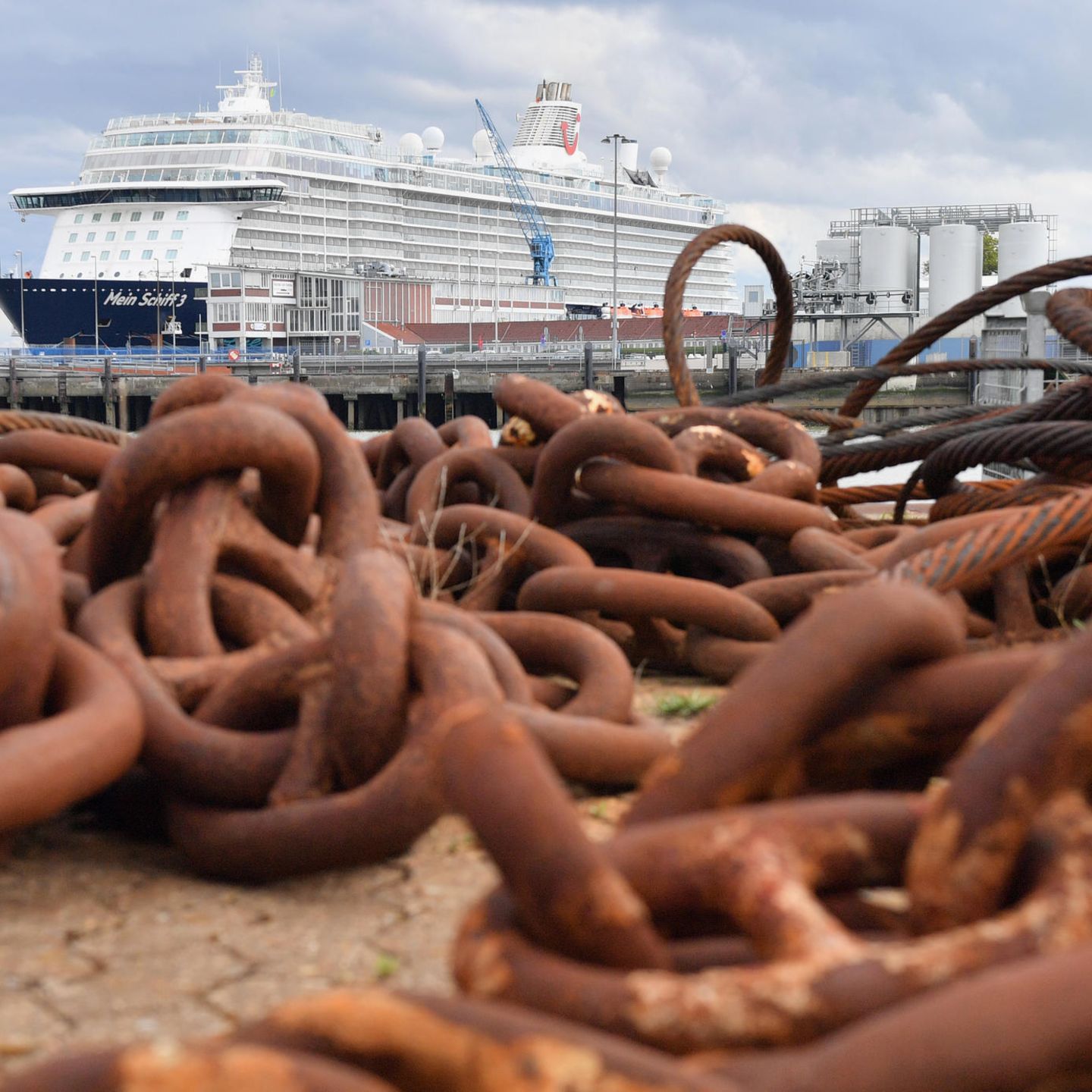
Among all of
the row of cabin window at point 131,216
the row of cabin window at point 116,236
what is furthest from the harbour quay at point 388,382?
the row of cabin window at point 131,216

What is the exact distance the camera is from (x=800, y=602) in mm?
3346

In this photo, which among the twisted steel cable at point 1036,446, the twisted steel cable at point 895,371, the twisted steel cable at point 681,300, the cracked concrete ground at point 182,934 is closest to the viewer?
the cracked concrete ground at point 182,934

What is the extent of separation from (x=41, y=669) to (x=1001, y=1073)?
1.47 metres

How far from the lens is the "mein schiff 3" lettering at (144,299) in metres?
54.0

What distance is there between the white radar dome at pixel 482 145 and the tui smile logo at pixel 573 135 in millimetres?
4214

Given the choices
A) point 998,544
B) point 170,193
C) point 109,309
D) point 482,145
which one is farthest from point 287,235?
point 998,544

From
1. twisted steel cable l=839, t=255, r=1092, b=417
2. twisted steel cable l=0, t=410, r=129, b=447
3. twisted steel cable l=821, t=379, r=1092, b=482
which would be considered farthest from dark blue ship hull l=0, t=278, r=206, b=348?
twisted steel cable l=0, t=410, r=129, b=447

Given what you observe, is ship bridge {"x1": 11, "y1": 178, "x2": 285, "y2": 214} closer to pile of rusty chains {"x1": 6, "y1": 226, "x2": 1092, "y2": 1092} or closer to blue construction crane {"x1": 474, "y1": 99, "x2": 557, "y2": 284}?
blue construction crane {"x1": 474, "y1": 99, "x2": 557, "y2": 284}

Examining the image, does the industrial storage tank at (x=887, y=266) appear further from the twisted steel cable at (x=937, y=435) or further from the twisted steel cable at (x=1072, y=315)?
the twisted steel cable at (x=1072, y=315)

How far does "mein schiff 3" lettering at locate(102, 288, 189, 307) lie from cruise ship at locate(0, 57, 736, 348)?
0.06 m

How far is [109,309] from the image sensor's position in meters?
54.4

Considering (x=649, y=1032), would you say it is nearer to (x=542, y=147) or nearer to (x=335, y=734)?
(x=335, y=734)

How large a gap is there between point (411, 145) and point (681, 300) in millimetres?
62832

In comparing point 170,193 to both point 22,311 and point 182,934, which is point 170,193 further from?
point 182,934
